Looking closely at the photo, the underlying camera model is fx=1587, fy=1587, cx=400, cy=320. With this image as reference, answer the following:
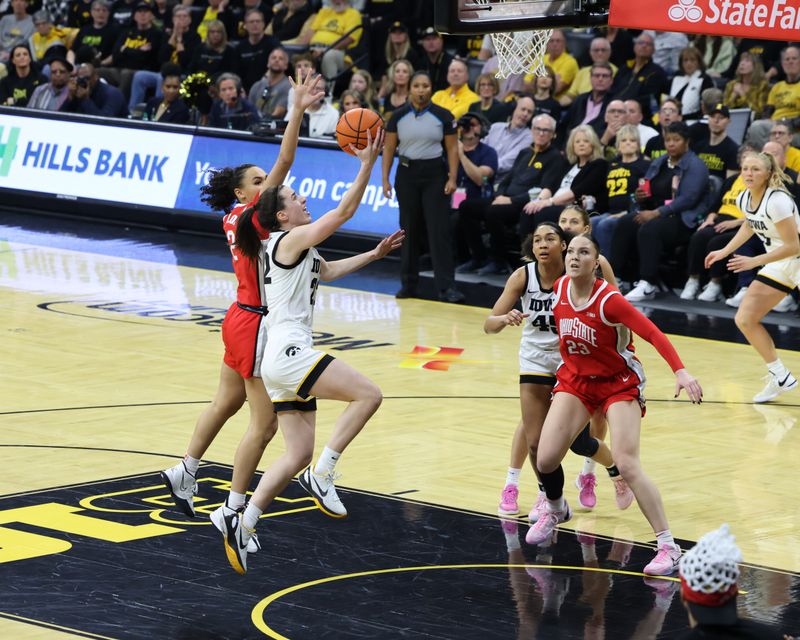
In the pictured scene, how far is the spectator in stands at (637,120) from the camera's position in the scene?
17625 millimetres

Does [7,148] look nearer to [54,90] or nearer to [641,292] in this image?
[54,90]

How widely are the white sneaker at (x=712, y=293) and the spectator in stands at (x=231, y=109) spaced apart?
6.82 meters

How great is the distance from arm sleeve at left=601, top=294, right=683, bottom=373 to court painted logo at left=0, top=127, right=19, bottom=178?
52.4ft

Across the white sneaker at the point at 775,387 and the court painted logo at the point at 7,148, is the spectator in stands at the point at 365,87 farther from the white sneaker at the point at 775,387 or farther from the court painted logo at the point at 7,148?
the white sneaker at the point at 775,387

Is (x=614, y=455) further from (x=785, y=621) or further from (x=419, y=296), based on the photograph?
(x=419, y=296)

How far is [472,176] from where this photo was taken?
17.7 m

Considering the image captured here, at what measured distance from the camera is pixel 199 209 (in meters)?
20.7

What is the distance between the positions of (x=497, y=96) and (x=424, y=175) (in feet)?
14.4

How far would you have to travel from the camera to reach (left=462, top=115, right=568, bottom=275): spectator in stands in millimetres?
17422

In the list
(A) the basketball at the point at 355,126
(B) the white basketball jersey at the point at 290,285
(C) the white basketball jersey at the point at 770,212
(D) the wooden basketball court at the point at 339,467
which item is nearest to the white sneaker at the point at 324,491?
(D) the wooden basketball court at the point at 339,467

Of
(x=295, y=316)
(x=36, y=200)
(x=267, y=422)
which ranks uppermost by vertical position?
(x=295, y=316)

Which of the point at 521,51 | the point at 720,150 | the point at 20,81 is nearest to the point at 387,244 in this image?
the point at 521,51

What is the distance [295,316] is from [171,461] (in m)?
2.59

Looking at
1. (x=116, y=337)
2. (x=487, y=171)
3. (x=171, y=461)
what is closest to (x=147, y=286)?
(x=116, y=337)
